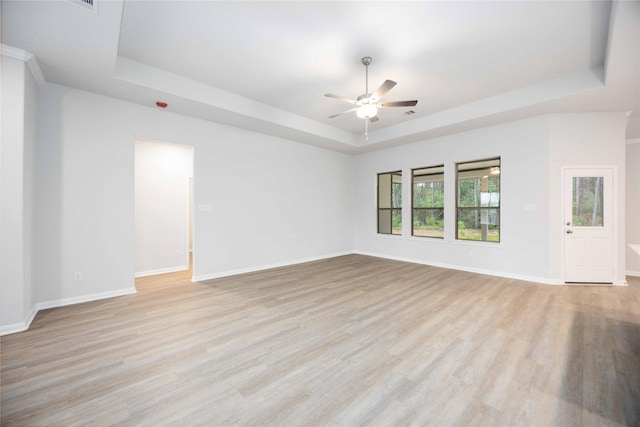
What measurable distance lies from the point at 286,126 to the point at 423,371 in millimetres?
4500

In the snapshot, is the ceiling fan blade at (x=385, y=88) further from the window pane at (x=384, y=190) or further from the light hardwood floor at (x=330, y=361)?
the window pane at (x=384, y=190)

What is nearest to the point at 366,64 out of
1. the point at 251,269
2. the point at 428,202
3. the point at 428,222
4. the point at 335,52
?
the point at 335,52

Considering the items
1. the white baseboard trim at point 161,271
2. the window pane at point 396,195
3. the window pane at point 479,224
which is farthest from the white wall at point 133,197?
the window pane at point 479,224

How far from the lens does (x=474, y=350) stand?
7.66ft

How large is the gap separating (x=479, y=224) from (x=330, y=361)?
4.75 meters

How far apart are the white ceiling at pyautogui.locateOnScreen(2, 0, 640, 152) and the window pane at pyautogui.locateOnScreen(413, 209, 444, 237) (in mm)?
2161

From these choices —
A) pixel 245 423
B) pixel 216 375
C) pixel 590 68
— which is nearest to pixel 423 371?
pixel 245 423

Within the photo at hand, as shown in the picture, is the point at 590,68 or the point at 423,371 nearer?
the point at 423,371

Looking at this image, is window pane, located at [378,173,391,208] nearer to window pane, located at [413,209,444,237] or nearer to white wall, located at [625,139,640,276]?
window pane, located at [413,209,444,237]

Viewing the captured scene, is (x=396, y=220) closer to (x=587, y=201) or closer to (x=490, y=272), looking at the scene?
(x=490, y=272)

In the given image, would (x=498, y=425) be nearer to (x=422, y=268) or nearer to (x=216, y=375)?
(x=216, y=375)

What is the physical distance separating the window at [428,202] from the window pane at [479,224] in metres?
0.42

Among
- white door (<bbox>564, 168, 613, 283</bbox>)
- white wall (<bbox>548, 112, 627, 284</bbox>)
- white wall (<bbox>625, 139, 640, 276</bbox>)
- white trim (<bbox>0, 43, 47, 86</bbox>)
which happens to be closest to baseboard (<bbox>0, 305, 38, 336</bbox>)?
white trim (<bbox>0, 43, 47, 86</bbox>)

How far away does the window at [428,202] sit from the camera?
6.01 meters
